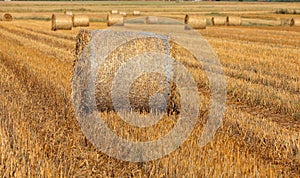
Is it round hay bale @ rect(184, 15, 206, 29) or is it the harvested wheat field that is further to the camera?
round hay bale @ rect(184, 15, 206, 29)

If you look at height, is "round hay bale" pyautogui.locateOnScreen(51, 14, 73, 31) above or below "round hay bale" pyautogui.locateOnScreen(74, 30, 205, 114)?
A: below

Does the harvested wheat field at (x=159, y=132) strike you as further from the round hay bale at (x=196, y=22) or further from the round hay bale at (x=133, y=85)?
the round hay bale at (x=196, y=22)

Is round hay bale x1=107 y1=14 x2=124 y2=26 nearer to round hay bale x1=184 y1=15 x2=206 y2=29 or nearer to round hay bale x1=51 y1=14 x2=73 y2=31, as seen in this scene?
round hay bale x1=51 y1=14 x2=73 y2=31

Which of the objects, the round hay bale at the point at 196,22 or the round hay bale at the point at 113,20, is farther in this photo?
the round hay bale at the point at 113,20

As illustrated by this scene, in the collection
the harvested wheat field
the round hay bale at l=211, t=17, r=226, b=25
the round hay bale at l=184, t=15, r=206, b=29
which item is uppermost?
the harvested wheat field

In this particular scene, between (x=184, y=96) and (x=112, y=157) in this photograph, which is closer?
(x=112, y=157)

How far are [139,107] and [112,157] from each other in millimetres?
1882

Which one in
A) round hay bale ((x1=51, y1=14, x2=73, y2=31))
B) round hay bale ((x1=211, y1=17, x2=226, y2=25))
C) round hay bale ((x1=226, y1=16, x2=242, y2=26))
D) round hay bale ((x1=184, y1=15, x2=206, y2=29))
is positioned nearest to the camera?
round hay bale ((x1=51, y1=14, x2=73, y2=31))

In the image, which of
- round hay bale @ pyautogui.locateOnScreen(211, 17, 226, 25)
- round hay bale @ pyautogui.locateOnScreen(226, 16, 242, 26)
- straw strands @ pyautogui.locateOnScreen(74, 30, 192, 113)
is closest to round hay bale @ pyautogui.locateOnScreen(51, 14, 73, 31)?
round hay bale @ pyautogui.locateOnScreen(211, 17, 226, 25)

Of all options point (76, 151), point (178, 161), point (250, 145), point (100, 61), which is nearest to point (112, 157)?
point (76, 151)

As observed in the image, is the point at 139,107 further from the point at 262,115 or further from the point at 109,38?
the point at 262,115

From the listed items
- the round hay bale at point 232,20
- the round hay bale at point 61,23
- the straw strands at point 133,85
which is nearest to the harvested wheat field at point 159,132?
the straw strands at point 133,85

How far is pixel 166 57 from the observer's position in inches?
260

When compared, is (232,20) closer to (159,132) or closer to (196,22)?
(196,22)
